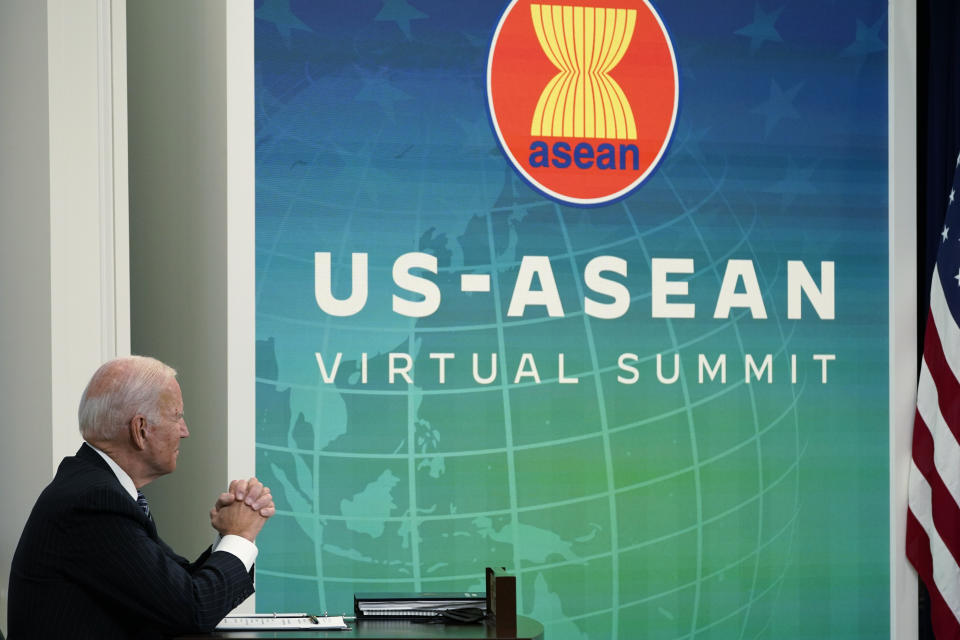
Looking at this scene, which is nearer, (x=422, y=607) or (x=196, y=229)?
(x=422, y=607)

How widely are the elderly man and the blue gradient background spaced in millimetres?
1533

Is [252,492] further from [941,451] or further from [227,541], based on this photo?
[941,451]

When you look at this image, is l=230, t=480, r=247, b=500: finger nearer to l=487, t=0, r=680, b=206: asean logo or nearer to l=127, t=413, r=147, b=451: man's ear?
l=127, t=413, r=147, b=451: man's ear

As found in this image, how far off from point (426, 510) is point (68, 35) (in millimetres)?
2047

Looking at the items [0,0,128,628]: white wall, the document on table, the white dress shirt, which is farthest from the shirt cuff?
[0,0,128,628]: white wall

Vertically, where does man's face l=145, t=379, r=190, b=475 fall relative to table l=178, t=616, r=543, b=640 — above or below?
above

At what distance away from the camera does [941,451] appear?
14.9 feet

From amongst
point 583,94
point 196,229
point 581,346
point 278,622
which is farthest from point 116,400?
point 583,94

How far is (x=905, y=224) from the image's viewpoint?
466 cm

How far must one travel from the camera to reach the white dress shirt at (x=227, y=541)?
2645 mm

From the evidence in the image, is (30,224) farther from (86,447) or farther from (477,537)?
(477,537)

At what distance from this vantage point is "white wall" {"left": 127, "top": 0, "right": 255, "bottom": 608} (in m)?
4.17

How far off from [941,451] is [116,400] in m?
3.29

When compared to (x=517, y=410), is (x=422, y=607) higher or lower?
lower
